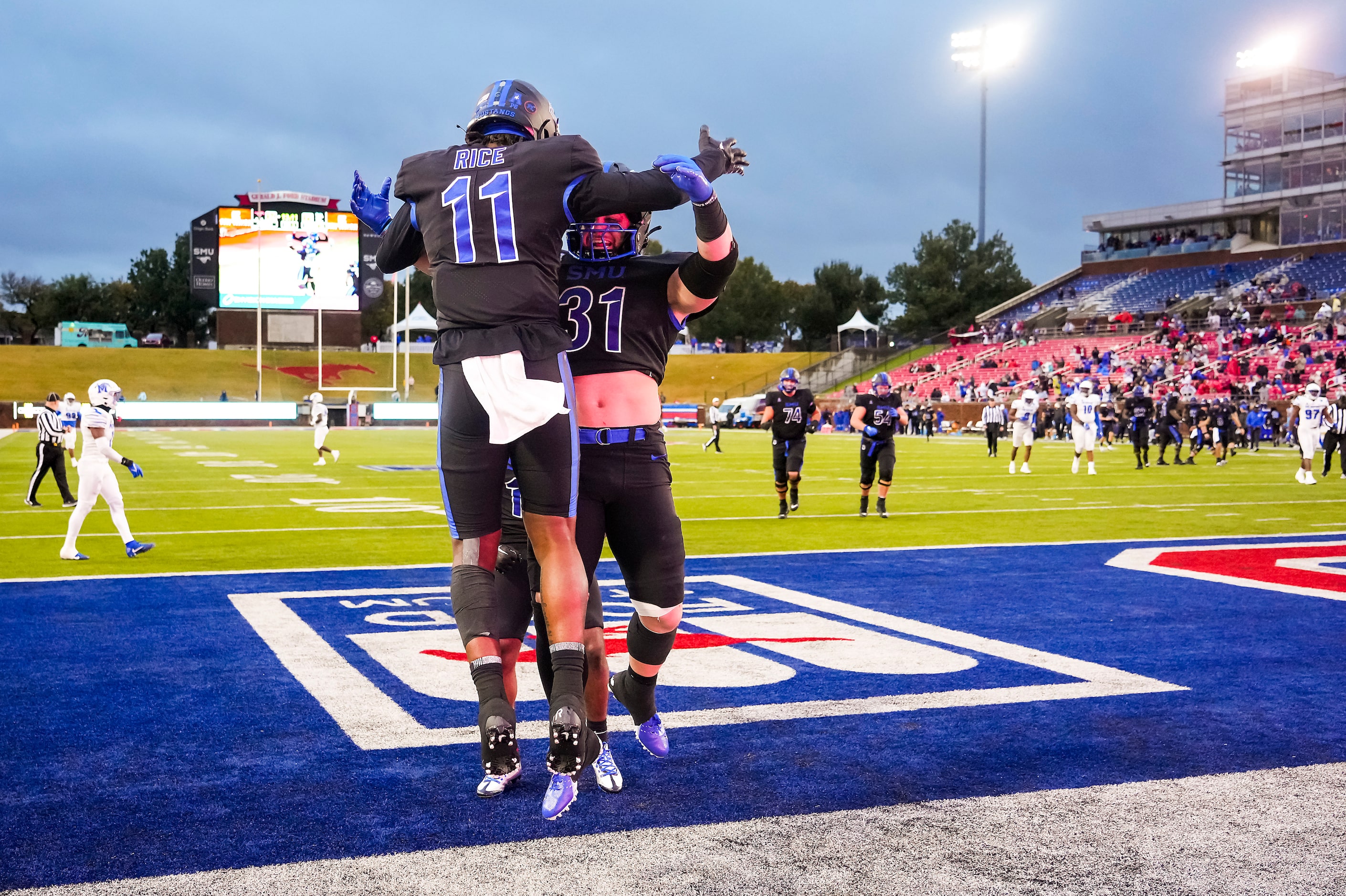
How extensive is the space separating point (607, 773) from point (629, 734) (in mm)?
755

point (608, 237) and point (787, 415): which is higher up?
point (608, 237)

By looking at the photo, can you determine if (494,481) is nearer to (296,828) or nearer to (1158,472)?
(296,828)

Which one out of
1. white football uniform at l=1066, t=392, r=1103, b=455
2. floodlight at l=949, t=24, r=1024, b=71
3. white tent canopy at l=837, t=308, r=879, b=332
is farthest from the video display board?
white football uniform at l=1066, t=392, r=1103, b=455

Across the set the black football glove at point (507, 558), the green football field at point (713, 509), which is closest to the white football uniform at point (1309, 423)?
the green football field at point (713, 509)

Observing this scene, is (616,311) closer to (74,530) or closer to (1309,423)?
(74,530)

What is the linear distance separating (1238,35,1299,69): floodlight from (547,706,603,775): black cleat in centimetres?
6712

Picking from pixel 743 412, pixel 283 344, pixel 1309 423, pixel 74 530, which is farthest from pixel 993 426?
pixel 283 344

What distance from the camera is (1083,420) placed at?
21516mm

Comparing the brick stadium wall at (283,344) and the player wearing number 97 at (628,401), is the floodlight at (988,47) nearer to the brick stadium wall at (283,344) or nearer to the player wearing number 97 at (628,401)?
the brick stadium wall at (283,344)

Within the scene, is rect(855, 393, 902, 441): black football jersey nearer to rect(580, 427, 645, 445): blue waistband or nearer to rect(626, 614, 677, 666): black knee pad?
rect(626, 614, 677, 666): black knee pad

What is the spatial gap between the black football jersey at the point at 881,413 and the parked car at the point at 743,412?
Result: 3283 cm

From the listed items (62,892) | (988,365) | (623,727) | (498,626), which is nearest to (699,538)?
(623,727)

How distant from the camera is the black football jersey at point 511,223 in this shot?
355 centimetres

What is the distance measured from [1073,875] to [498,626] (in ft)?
5.82
